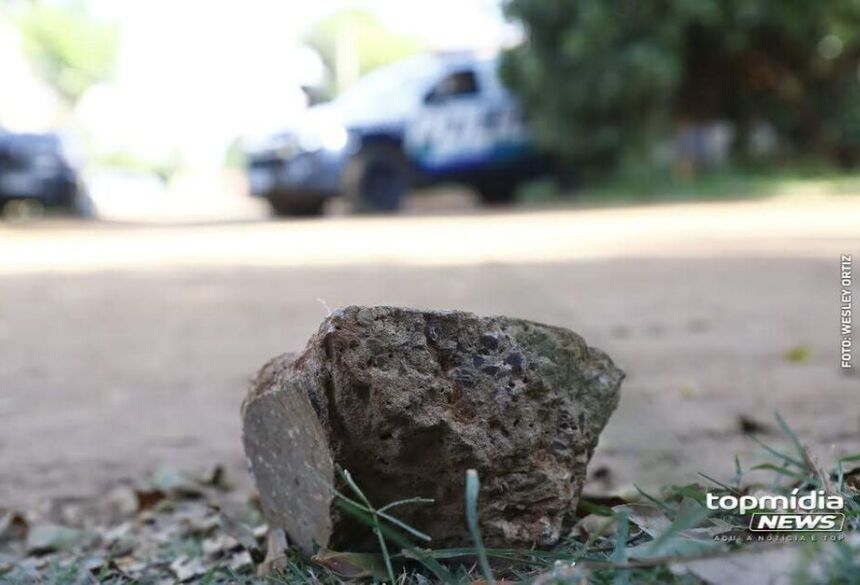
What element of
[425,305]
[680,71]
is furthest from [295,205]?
[425,305]

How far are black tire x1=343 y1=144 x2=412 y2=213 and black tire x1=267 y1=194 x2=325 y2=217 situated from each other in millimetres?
516

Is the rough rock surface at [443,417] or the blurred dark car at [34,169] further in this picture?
the blurred dark car at [34,169]

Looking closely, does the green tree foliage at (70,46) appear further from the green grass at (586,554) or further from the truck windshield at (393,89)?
the green grass at (586,554)

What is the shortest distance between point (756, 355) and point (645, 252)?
13.8 ft

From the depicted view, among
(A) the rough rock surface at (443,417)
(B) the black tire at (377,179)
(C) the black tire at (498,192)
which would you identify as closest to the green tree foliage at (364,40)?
(C) the black tire at (498,192)

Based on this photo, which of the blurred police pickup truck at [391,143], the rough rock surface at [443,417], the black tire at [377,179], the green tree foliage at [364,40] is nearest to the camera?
the rough rock surface at [443,417]

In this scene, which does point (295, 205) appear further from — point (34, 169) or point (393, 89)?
point (34, 169)

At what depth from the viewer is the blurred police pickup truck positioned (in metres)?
14.7

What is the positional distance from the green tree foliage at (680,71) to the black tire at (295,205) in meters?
3.59

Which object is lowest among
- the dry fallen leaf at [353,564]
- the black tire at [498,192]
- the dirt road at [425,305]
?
the dirt road at [425,305]

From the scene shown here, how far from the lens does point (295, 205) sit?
610 inches

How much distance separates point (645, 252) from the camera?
885 centimetres

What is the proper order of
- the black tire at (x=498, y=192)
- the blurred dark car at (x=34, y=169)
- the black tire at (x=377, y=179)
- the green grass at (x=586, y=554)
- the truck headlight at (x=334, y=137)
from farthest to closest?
the black tire at (x=498, y=192), the blurred dark car at (x=34, y=169), the black tire at (x=377, y=179), the truck headlight at (x=334, y=137), the green grass at (x=586, y=554)

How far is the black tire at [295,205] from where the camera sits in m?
15.2
